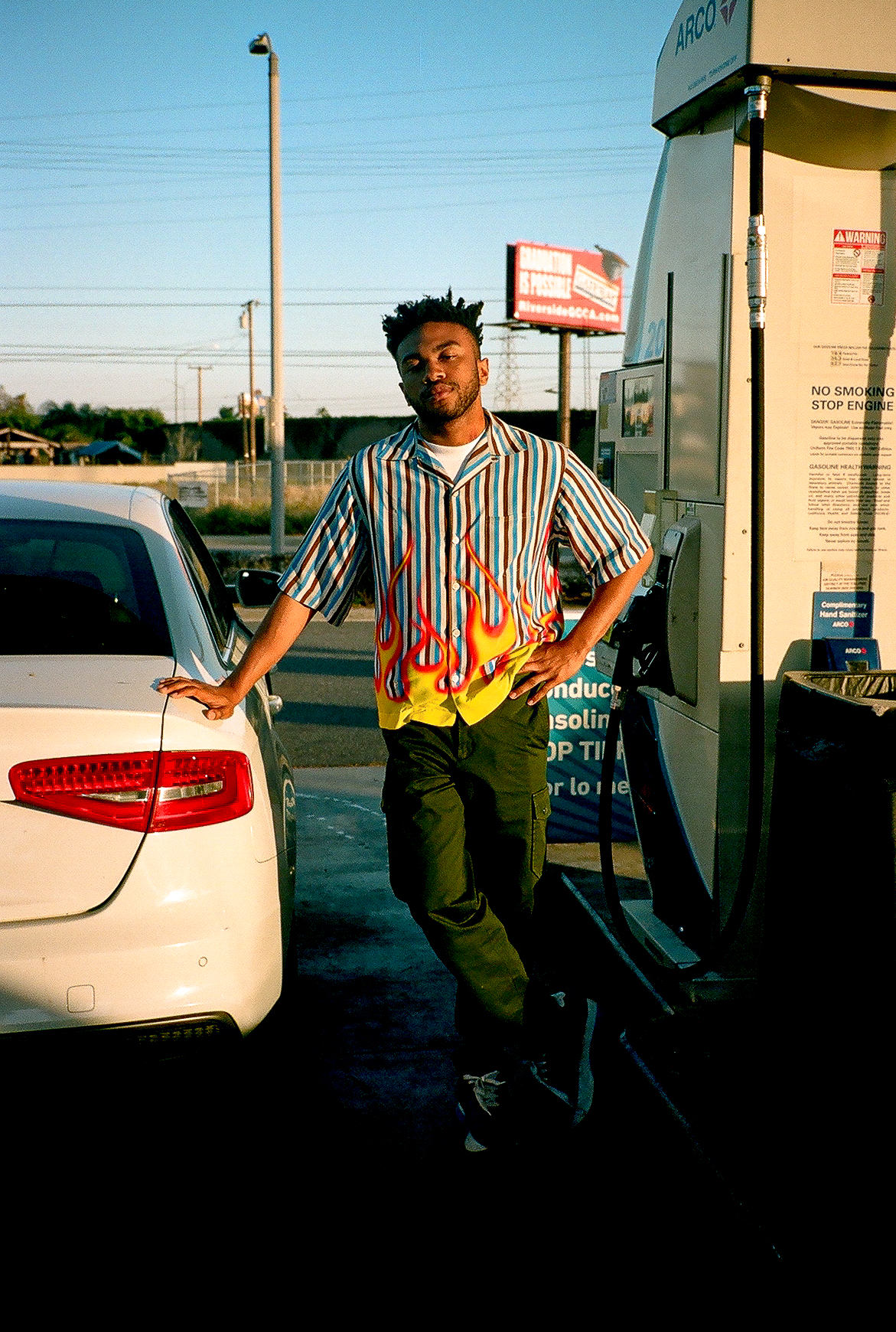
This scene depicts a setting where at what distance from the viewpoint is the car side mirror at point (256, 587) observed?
4184 millimetres

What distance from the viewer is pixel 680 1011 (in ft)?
11.1

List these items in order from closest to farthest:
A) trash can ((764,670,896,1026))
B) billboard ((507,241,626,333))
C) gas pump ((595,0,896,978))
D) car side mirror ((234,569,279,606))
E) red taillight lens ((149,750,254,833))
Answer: trash can ((764,670,896,1026)) → red taillight lens ((149,750,254,833)) → gas pump ((595,0,896,978)) → car side mirror ((234,569,279,606)) → billboard ((507,241,626,333))

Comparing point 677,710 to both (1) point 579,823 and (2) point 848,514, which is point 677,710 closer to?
(2) point 848,514

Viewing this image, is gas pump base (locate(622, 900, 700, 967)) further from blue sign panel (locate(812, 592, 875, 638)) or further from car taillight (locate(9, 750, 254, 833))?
car taillight (locate(9, 750, 254, 833))

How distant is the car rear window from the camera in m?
2.96

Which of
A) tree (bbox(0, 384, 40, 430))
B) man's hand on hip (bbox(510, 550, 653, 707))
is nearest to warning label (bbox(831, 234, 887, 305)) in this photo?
man's hand on hip (bbox(510, 550, 653, 707))

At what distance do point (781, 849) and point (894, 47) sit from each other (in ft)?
6.33

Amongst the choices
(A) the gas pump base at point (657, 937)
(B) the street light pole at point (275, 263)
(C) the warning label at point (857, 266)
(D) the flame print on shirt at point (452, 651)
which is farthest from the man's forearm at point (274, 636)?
(B) the street light pole at point (275, 263)

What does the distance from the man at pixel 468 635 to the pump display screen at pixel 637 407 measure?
0.82 m

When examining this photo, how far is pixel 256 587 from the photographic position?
4297mm

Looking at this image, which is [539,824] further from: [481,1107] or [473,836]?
[481,1107]

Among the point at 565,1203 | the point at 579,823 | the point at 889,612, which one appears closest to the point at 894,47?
the point at 889,612

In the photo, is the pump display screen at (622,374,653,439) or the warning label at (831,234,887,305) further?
the pump display screen at (622,374,653,439)

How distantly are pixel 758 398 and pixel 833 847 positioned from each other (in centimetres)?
109
